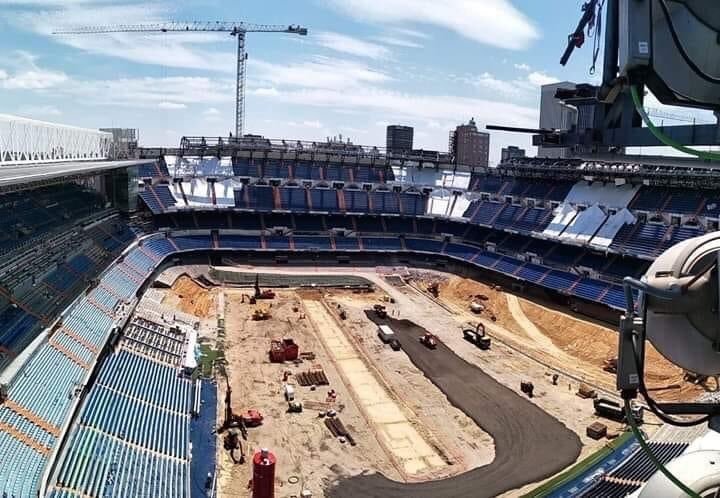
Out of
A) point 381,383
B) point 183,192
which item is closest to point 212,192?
point 183,192

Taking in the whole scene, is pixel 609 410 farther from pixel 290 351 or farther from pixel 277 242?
pixel 277 242

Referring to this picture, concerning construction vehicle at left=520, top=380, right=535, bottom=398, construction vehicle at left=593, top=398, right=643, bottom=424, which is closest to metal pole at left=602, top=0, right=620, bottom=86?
construction vehicle at left=593, top=398, right=643, bottom=424

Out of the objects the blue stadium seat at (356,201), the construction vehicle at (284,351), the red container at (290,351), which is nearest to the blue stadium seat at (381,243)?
the blue stadium seat at (356,201)

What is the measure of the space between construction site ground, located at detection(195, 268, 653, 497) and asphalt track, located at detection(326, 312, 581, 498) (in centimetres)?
23

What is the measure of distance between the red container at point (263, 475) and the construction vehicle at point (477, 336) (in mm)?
23062

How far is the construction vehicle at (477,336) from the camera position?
39.8m

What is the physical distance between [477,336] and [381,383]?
34.3ft

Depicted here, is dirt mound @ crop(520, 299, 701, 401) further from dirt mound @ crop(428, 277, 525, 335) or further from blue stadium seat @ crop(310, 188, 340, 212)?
blue stadium seat @ crop(310, 188, 340, 212)

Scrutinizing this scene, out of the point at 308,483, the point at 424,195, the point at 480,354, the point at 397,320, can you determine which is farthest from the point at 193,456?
the point at 424,195

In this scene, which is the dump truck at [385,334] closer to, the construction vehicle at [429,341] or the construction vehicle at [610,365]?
the construction vehicle at [429,341]

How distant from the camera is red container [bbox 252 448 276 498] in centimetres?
1948

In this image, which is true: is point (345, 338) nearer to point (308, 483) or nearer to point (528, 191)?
point (308, 483)

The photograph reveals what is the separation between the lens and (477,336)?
4078cm

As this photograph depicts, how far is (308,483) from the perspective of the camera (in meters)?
22.7
